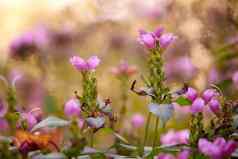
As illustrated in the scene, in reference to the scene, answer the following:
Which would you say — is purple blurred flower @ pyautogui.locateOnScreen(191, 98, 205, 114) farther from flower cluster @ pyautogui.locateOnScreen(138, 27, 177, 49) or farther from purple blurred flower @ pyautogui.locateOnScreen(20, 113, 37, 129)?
purple blurred flower @ pyautogui.locateOnScreen(20, 113, 37, 129)

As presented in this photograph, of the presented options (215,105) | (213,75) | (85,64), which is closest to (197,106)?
(215,105)

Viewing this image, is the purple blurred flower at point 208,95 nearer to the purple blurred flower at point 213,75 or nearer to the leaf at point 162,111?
the leaf at point 162,111

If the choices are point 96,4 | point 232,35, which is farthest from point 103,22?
point 232,35

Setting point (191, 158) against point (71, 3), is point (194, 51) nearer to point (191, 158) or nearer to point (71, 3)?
point (71, 3)

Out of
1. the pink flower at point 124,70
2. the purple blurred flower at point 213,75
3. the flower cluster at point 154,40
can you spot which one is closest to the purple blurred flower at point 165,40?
the flower cluster at point 154,40

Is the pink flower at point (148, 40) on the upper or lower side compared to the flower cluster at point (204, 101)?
upper

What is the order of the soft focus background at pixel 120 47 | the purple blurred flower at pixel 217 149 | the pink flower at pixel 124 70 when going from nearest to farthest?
1. the purple blurred flower at pixel 217 149
2. the pink flower at pixel 124 70
3. the soft focus background at pixel 120 47

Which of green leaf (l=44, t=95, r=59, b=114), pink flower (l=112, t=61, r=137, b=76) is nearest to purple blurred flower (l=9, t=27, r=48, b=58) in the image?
green leaf (l=44, t=95, r=59, b=114)

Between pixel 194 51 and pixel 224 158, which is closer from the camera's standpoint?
pixel 224 158
